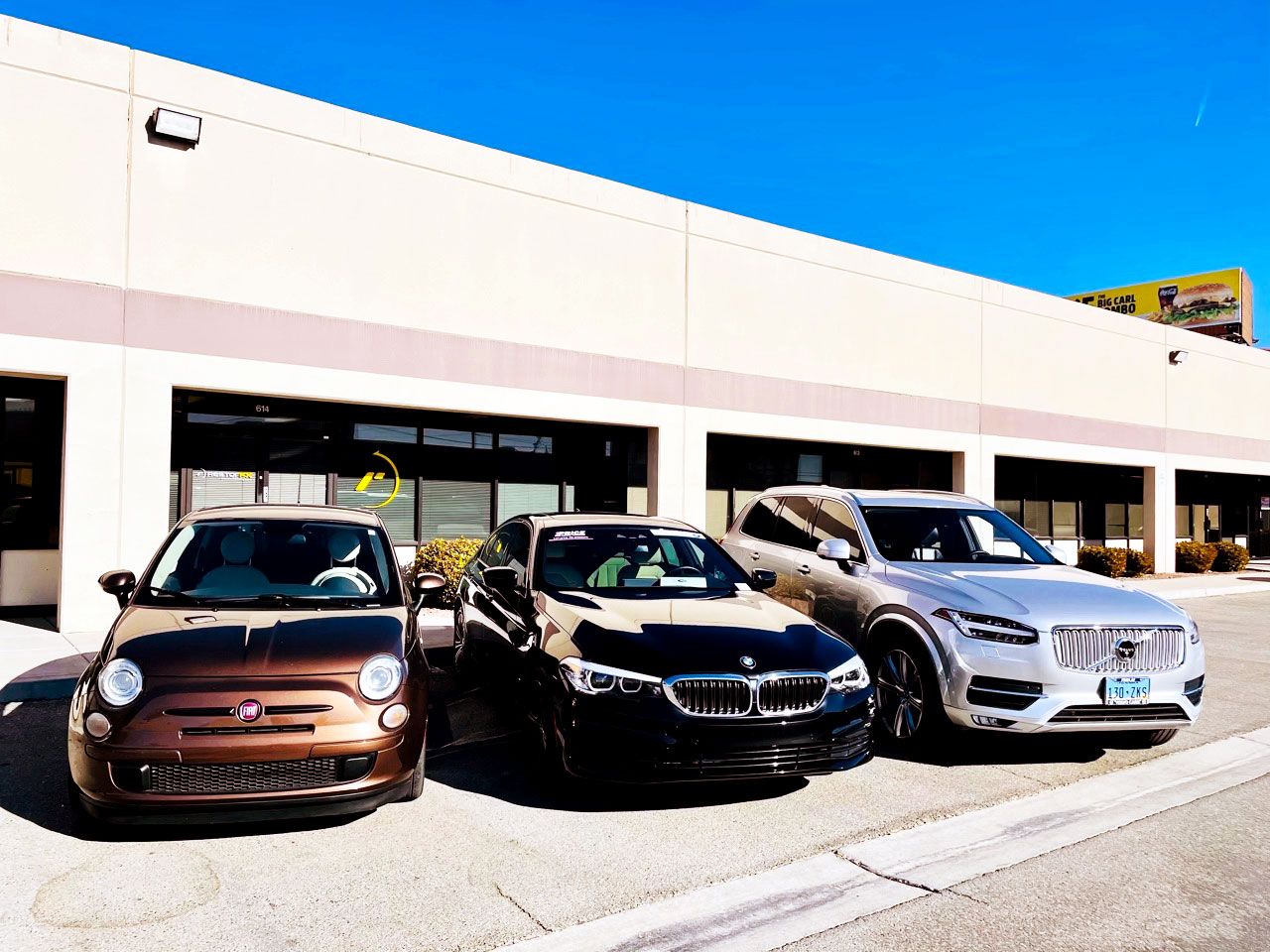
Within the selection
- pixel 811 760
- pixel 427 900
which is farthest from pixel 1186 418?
pixel 427 900

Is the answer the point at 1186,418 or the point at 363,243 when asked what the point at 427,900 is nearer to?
the point at 363,243

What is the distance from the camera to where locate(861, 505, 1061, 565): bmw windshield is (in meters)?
6.95

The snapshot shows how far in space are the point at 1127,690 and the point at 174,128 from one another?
35.3ft

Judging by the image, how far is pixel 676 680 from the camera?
174 inches

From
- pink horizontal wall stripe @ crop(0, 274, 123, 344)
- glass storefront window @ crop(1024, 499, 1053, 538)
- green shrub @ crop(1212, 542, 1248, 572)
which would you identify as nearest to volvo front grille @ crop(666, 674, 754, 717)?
pink horizontal wall stripe @ crop(0, 274, 123, 344)

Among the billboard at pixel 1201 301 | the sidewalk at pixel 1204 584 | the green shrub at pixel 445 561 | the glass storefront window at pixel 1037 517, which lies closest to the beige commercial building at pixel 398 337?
the green shrub at pixel 445 561

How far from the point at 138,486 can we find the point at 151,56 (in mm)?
4942

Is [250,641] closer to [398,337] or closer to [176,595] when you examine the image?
[176,595]

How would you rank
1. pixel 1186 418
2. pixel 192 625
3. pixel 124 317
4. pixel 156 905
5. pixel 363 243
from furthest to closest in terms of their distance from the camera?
pixel 1186 418, pixel 363 243, pixel 124 317, pixel 192 625, pixel 156 905

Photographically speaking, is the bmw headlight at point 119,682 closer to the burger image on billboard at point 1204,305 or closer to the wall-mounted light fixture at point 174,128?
the wall-mounted light fixture at point 174,128

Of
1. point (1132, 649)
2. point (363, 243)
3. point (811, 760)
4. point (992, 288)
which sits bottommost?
point (811, 760)

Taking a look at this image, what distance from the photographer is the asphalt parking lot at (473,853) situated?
10.9ft

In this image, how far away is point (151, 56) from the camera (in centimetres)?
1006

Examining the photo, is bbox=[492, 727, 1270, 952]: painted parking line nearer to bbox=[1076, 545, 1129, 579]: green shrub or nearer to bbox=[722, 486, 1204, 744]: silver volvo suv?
bbox=[722, 486, 1204, 744]: silver volvo suv
